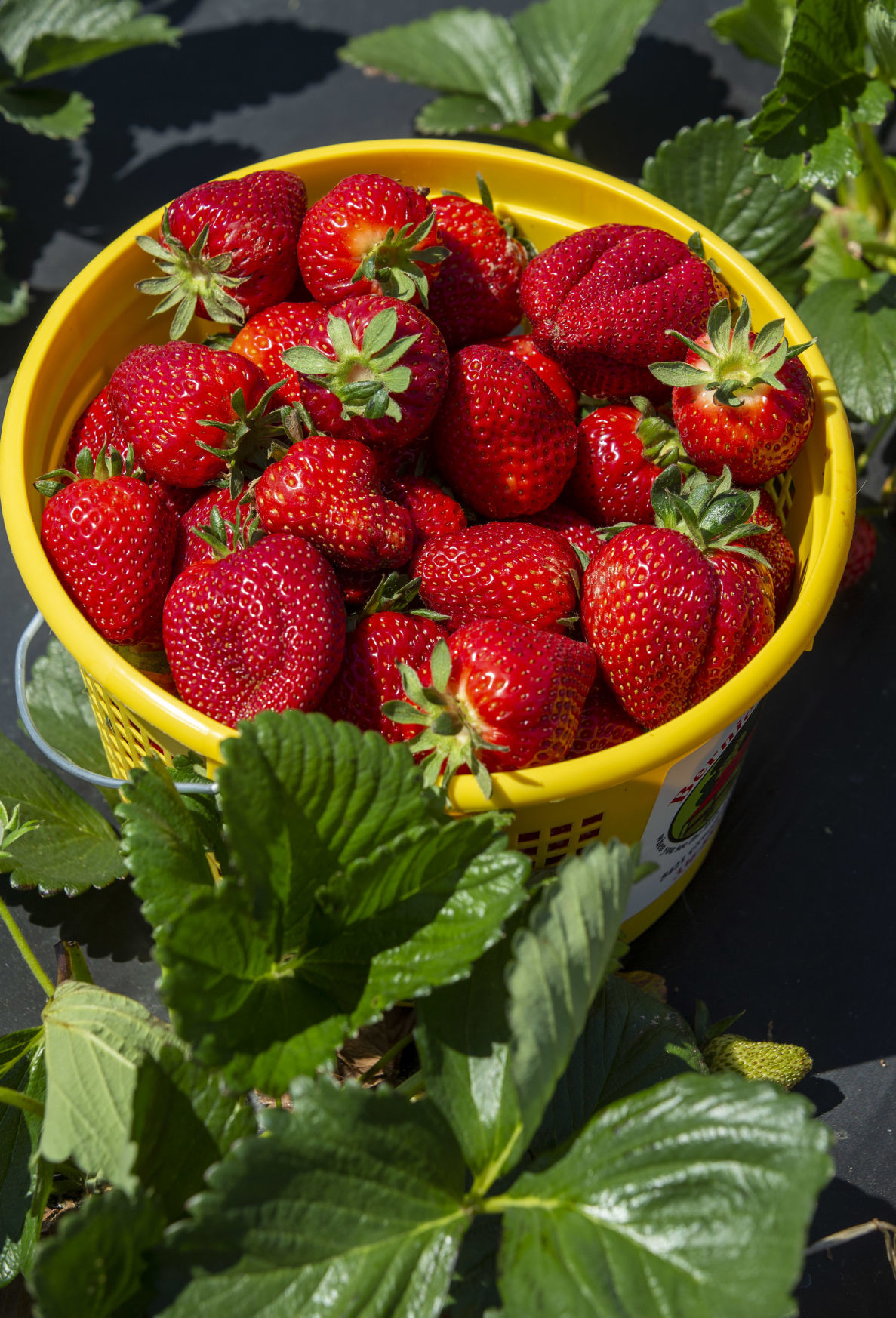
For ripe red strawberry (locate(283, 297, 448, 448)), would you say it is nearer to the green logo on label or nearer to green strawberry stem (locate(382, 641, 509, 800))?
green strawberry stem (locate(382, 641, 509, 800))

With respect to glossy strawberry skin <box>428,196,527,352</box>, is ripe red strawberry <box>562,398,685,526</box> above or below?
below

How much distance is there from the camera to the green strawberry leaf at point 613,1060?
33.4 inches

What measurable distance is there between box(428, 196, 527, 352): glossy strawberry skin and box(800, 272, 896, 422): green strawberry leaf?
17.2 inches

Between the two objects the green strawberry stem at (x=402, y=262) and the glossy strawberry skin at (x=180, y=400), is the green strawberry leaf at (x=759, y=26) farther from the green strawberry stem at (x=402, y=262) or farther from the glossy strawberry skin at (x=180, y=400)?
the glossy strawberry skin at (x=180, y=400)

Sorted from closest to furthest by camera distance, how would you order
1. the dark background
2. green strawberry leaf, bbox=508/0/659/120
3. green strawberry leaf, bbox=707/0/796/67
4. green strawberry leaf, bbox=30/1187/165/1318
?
green strawberry leaf, bbox=30/1187/165/1318
the dark background
green strawberry leaf, bbox=707/0/796/67
green strawberry leaf, bbox=508/0/659/120

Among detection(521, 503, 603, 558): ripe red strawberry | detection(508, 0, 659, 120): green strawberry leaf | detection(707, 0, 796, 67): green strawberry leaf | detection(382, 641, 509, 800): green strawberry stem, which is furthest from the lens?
detection(508, 0, 659, 120): green strawberry leaf

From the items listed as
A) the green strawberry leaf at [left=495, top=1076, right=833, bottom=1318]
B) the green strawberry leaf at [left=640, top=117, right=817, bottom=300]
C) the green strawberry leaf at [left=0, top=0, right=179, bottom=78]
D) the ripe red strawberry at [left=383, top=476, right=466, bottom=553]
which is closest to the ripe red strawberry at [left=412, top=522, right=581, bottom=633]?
the ripe red strawberry at [left=383, top=476, right=466, bottom=553]

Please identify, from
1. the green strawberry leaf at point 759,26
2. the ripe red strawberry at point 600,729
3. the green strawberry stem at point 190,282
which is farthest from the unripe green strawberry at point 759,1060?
the green strawberry leaf at point 759,26

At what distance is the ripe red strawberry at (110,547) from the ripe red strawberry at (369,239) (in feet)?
0.85

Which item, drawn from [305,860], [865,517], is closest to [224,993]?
[305,860]

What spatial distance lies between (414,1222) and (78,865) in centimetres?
47

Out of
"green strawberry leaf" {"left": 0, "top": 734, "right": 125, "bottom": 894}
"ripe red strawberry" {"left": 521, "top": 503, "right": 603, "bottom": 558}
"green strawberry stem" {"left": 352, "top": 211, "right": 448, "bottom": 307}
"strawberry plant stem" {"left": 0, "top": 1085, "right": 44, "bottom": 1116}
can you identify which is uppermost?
"green strawberry stem" {"left": 352, "top": 211, "right": 448, "bottom": 307}

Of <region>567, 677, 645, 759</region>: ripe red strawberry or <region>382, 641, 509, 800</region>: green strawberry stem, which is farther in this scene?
<region>567, 677, 645, 759</region>: ripe red strawberry

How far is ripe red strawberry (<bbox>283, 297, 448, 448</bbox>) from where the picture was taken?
90 cm
